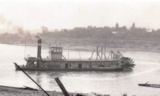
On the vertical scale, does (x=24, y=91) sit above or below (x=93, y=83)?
above

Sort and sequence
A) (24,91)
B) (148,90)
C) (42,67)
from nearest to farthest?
(24,91) → (148,90) → (42,67)

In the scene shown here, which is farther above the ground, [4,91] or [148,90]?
[4,91]

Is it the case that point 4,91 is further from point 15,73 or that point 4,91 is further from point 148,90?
point 15,73

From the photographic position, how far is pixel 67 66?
92188 millimetres

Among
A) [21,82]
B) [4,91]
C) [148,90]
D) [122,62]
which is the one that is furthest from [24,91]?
[122,62]

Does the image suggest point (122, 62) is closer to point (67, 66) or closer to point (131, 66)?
point (131, 66)

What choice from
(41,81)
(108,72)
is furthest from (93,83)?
(108,72)

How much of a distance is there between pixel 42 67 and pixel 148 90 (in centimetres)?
3962

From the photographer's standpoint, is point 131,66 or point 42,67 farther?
point 131,66

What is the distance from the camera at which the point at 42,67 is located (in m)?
89.6

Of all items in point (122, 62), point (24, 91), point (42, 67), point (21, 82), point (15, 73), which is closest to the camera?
point (24, 91)

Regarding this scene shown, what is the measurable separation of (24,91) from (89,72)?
66.3 m

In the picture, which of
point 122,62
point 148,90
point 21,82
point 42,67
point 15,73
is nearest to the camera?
point 148,90

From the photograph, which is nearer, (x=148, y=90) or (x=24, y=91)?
(x=24, y=91)
